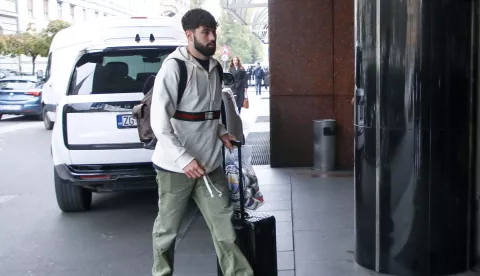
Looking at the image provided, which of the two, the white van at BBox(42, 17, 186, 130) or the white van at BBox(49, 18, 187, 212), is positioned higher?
the white van at BBox(42, 17, 186, 130)

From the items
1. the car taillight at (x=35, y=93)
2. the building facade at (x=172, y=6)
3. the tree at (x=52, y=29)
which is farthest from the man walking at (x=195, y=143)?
the building facade at (x=172, y=6)

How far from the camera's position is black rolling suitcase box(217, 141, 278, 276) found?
13.4 feet

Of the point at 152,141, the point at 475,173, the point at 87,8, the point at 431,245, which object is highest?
the point at 87,8

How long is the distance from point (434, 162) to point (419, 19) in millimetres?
991

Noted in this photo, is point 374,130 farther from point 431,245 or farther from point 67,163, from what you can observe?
point 67,163

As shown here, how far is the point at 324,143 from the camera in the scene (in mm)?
9305

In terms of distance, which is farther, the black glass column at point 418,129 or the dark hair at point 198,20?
the black glass column at point 418,129

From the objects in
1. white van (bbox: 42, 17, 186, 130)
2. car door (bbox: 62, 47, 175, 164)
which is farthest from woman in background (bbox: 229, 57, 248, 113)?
car door (bbox: 62, 47, 175, 164)

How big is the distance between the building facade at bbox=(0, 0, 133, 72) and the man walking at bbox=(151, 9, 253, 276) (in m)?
40.3

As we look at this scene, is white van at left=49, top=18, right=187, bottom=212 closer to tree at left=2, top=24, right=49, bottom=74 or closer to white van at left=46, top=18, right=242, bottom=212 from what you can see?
white van at left=46, top=18, right=242, bottom=212

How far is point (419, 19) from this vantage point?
4.26m

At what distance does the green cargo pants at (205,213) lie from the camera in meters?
4.02

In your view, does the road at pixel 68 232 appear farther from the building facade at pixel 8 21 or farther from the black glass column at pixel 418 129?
the building facade at pixel 8 21

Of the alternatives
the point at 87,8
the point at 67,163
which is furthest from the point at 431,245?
the point at 87,8
